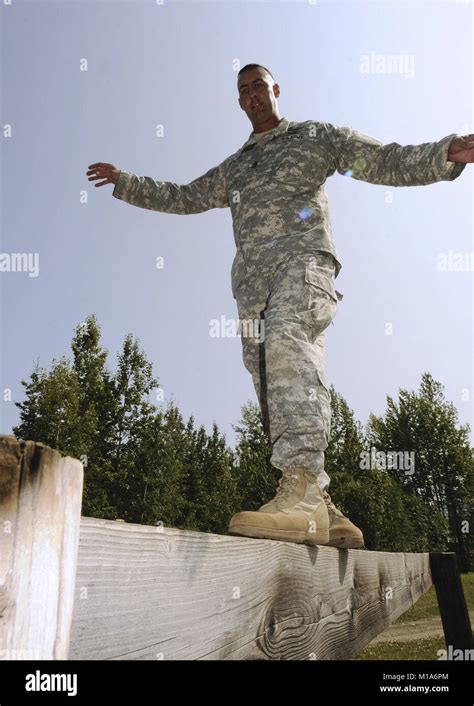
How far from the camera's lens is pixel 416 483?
3594cm

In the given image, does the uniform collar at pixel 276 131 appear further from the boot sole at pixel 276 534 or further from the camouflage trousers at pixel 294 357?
the boot sole at pixel 276 534

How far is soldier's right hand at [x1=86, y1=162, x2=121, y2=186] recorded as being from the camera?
3.86 meters

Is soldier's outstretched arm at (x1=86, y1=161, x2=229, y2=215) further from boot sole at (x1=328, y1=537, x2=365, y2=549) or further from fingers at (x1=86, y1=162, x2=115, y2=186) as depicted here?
boot sole at (x1=328, y1=537, x2=365, y2=549)

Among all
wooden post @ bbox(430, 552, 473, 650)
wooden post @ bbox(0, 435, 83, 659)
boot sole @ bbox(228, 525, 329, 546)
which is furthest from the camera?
wooden post @ bbox(430, 552, 473, 650)

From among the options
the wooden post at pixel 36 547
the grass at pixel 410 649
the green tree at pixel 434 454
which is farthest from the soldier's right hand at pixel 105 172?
the green tree at pixel 434 454

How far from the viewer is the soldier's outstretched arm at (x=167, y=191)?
388cm

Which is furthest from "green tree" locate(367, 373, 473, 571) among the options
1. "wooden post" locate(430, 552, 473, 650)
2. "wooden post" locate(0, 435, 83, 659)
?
"wooden post" locate(0, 435, 83, 659)

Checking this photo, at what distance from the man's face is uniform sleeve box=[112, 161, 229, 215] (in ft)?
1.22

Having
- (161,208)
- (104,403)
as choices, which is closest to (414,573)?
(161,208)

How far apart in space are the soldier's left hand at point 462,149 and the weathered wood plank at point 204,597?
195 cm

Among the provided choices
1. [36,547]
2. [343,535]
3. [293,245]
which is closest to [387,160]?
[293,245]

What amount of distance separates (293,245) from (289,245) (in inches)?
0.8

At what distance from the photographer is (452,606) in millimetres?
4262

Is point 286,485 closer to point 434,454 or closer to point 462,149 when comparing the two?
point 462,149
